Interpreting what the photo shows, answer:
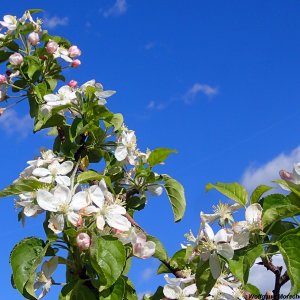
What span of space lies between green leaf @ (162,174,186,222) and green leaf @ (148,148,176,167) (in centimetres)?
12

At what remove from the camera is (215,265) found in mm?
1899

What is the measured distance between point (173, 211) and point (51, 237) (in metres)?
0.78

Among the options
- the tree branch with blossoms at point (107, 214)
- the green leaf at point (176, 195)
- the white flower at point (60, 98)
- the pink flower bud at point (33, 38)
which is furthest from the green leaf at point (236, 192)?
the pink flower bud at point (33, 38)

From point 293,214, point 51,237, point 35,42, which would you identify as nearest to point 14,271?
point 51,237

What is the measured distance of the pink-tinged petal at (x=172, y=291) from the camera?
84.4 inches

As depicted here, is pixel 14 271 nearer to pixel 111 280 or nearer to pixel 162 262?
pixel 111 280

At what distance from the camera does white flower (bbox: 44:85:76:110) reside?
2732mm

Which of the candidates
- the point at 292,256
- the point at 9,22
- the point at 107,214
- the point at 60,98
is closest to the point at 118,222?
the point at 107,214

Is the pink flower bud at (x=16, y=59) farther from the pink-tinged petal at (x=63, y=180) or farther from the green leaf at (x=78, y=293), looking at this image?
the green leaf at (x=78, y=293)

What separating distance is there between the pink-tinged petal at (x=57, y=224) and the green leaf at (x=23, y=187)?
0.72ft

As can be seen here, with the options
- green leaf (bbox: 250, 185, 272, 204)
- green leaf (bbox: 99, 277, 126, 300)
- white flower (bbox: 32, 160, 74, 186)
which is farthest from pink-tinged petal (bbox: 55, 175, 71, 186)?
green leaf (bbox: 250, 185, 272, 204)

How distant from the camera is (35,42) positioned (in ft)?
10.3

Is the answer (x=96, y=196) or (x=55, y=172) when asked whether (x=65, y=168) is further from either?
(x=96, y=196)

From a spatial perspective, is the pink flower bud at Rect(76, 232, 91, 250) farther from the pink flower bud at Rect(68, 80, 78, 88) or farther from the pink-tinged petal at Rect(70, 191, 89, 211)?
the pink flower bud at Rect(68, 80, 78, 88)
